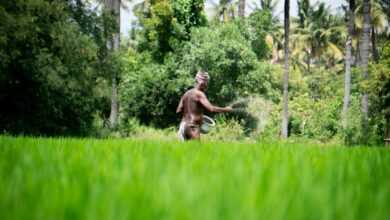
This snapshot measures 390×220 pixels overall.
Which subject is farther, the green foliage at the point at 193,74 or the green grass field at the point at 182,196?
the green foliage at the point at 193,74

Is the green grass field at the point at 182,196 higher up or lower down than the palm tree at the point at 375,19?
lower down

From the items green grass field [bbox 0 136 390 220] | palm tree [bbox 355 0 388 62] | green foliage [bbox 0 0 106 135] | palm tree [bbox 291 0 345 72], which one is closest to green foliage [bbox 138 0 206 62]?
green foliage [bbox 0 0 106 135]

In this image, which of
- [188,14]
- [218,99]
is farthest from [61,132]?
[188,14]

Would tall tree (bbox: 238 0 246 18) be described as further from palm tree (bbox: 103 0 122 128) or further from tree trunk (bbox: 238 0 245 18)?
palm tree (bbox: 103 0 122 128)

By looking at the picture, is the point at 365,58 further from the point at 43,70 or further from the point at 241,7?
the point at 43,70

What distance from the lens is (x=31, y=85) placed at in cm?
1809

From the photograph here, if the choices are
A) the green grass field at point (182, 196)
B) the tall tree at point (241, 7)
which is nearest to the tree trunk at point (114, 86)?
the tall tree at point (241, 7)

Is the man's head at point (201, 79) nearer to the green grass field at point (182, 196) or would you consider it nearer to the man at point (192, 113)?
the man at point (192, 113)

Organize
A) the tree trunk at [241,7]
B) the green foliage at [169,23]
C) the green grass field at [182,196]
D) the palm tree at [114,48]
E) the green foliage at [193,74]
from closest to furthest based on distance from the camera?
1. the green grass field at [182,196]
2. the palm tree at [114,48]
3. the green foliage at [193,74]
4. the green foliage at [169,23]
5. the tree trunk at [241,7]

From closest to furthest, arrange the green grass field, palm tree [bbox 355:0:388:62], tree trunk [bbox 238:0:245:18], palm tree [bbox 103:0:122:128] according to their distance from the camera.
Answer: the green grass field, palm tree [bbox 103:0:122:128], tree trunk [bbox 238:0:245:18], palm tree [bbox 355:0:388:62]

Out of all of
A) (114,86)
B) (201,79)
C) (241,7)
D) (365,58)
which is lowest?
(201,79)

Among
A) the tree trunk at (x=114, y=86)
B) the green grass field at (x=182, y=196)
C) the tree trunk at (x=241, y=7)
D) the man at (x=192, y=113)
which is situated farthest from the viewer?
the tree trunk at (x=241, y=7)

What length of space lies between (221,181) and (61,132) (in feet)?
60.6

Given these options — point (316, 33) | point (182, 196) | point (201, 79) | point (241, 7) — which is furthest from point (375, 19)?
point (182, 196)
